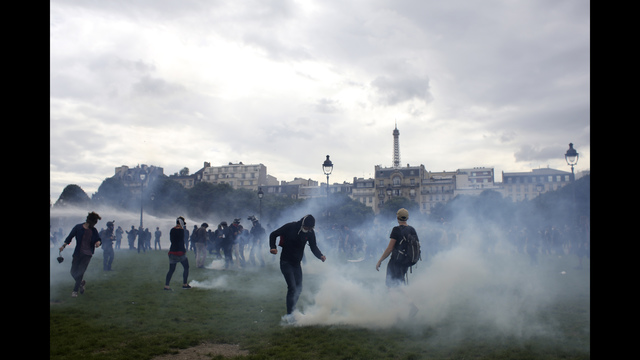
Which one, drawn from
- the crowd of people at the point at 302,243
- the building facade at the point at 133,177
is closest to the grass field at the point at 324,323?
the crowd of people at the point at 302,243

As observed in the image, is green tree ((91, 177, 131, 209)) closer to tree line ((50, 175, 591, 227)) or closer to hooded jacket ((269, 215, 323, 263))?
tree line ((50, 175, 591, 227))

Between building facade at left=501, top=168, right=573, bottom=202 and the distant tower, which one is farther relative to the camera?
the distant tower

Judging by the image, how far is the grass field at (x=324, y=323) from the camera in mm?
6000

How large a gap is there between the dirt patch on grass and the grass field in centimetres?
14

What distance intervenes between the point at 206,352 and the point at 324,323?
93.1 inches

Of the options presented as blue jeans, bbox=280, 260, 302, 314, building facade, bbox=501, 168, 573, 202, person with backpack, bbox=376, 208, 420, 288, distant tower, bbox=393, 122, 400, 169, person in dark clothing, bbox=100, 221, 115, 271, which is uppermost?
distant tower, bbox=393, 122, 400, 169

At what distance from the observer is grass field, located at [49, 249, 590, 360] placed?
6000mm

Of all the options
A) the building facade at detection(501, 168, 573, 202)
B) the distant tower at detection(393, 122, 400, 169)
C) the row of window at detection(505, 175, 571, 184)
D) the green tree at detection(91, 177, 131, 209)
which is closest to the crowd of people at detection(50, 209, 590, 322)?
the green tree at detection(91, 177, 131, 209)

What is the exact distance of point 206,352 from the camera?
19.9 ft

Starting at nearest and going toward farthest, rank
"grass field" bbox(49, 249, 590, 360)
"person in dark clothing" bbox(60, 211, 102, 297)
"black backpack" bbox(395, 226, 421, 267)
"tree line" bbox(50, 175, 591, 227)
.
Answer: "grass field" bbox(49, 249, 590, 360)
"black backpack" bbox(395, 226, 421, 267)
"person in dark clothing" bbox(60, 211, 102, 297)
"tree line" bbox(50, 175, 591, 227)

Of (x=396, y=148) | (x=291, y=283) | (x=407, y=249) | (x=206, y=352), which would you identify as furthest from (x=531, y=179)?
(x=206, y=352)
